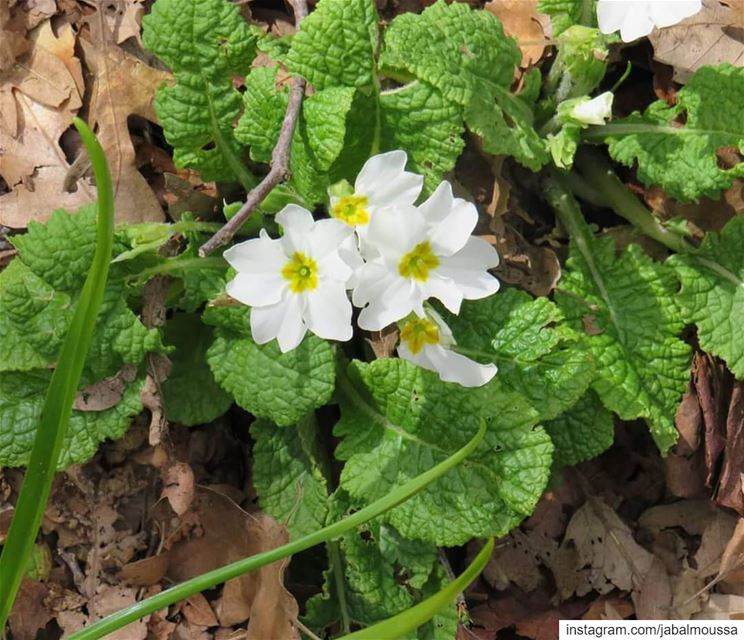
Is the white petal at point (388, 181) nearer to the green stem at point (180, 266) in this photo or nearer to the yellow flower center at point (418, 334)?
the yellow flower center at point (418, 334)

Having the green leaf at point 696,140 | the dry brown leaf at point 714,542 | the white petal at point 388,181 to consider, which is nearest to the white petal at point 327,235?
the white petal at point 388,181

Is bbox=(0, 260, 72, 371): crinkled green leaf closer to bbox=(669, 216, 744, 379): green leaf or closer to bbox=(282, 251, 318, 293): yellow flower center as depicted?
bbox=(282, 251, 318, 293): yellow flower center

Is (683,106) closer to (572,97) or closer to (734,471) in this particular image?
(572,97)

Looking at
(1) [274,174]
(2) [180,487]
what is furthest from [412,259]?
(2) [180,487]

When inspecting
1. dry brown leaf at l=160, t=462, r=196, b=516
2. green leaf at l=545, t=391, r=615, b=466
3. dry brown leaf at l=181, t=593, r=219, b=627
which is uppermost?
dry brown leaf at l=160, t=462, r=196, b=516

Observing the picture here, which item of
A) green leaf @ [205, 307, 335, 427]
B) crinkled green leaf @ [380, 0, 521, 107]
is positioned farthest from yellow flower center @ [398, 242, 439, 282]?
crinkled green leaf @ [380, 0, 521, 107]

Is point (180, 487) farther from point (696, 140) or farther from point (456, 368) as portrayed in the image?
point (696, 140)
